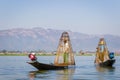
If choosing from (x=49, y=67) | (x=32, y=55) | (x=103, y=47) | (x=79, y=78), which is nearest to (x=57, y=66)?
(x=49, y=67)

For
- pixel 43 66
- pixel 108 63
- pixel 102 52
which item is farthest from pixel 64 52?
pixel 102 52

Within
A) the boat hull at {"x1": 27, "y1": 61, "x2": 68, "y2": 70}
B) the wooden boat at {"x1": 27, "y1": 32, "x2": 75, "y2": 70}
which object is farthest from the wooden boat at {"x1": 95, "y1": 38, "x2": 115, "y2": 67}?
the boat hull at {"x1": 27, "y1": 61, "x2": 68, "y2": 70}

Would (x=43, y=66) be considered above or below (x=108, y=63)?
above

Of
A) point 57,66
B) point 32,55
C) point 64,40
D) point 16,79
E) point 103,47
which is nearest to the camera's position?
point 16,79

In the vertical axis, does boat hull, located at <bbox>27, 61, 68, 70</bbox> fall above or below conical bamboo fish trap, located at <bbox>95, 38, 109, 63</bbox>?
below

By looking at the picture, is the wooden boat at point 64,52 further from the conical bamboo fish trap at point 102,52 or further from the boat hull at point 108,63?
the conical bamboo fish trap at point 102,52

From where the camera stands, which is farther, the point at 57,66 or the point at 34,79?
the point at 57,66

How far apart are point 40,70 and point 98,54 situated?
30887 millimetres

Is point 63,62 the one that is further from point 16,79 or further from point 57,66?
point 16,79

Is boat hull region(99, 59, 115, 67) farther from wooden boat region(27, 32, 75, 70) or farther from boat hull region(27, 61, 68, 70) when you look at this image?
boat hull region(27, 61, 68, 70)

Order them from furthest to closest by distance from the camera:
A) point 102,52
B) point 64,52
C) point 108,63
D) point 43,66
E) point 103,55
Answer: point 103,55 < point 102,52 < point 108,63 < point 64,52 < point 43,66

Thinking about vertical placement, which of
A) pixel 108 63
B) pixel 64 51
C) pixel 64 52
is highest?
pixel 64 51

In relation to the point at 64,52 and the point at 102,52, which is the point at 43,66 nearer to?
the point at 64,52

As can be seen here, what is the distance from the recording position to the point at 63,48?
94625 mm
